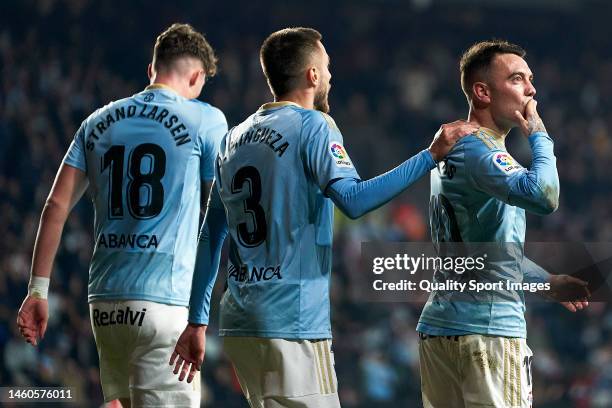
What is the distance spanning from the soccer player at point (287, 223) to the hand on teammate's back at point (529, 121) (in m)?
0.23

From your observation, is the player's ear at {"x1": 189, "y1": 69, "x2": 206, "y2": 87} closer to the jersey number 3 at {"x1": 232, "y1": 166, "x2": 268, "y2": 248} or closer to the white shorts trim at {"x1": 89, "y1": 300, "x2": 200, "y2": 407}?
the jersey number 3 at {"x1": 232, "y1": 166, "x2": 268, "y2": 248}

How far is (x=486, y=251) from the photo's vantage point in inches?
154

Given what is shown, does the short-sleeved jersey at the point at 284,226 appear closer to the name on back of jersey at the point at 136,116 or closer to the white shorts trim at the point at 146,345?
the white shorts trim at the point at 146,345

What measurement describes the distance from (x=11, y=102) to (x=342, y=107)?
573cm

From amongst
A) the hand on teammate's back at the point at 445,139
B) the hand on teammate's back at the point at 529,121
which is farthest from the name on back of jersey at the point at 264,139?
the hand on teammate's back at the point at 529,121

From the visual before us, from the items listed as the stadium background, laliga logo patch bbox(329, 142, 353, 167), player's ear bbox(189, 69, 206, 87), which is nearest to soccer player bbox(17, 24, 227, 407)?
player's ear bbox(189, 69, 206, 87)

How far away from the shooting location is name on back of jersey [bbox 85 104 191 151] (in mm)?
4230

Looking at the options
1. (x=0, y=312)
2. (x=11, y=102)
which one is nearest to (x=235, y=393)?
(x=0, y=312)

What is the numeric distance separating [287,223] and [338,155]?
302 mm

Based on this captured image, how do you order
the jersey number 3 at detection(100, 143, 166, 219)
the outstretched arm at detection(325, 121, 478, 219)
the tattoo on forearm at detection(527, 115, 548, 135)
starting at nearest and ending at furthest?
the outstretched arm at detection(325, 121, 478, 219), the tattoo on forearm at detection(527, 115, 548, 135), the jersey number 3 at detection(100, 143, 166, 219)

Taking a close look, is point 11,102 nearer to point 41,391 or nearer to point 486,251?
point 41,391

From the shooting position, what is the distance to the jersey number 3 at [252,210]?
12.2 feet

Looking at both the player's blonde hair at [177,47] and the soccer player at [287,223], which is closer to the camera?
the soccer player at [287,223]

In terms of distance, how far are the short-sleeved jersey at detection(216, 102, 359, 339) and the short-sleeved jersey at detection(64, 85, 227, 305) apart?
0.43m
